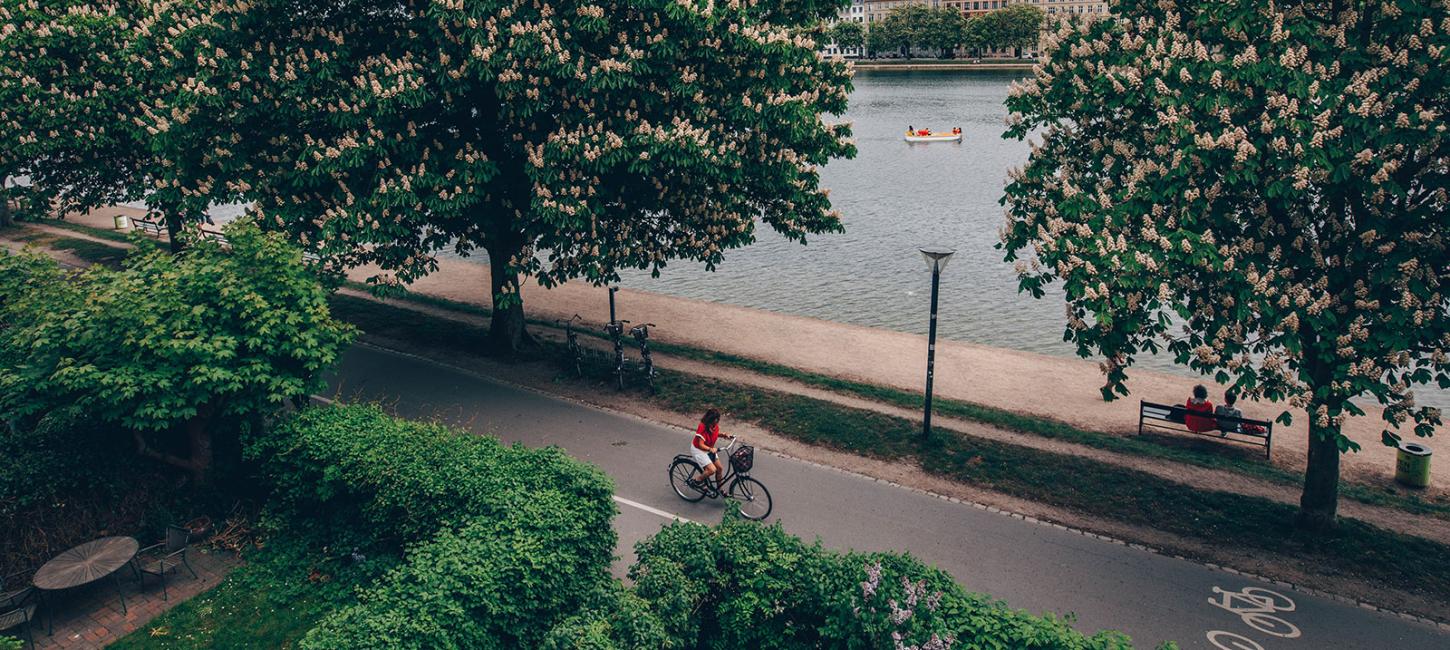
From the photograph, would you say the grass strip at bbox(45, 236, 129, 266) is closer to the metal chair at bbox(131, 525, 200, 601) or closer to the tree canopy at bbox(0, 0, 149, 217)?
the tree canopy at bbox(0, 0, 149, 217)

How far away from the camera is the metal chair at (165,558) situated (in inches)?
516

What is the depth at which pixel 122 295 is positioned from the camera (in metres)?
13.8

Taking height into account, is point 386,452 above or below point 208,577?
above

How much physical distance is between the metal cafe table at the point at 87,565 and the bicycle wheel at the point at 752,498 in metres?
8.61

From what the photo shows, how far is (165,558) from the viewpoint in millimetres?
13344

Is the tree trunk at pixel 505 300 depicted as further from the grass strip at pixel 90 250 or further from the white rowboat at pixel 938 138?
the white rowboat at pixel 938 138

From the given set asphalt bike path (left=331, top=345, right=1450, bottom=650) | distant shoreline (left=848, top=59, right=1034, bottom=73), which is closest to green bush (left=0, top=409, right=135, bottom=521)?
asphalt bike path (left=331, top=345, right=1450, bottom=650)

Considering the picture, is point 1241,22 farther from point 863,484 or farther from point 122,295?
point 122,295

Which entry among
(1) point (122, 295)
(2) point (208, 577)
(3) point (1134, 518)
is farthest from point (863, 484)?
(1) point (122, 295)

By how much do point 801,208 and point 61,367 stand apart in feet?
47.1

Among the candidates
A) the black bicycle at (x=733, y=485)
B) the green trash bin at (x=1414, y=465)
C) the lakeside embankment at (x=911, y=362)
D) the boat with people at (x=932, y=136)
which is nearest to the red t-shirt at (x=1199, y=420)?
the lakeside embankment at (x=911, y=362)

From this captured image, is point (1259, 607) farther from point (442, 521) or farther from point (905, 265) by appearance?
point (905, 265)

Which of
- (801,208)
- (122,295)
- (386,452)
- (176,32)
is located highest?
(176,32)

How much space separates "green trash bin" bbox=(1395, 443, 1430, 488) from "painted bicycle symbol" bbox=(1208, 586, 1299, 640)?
611cm
